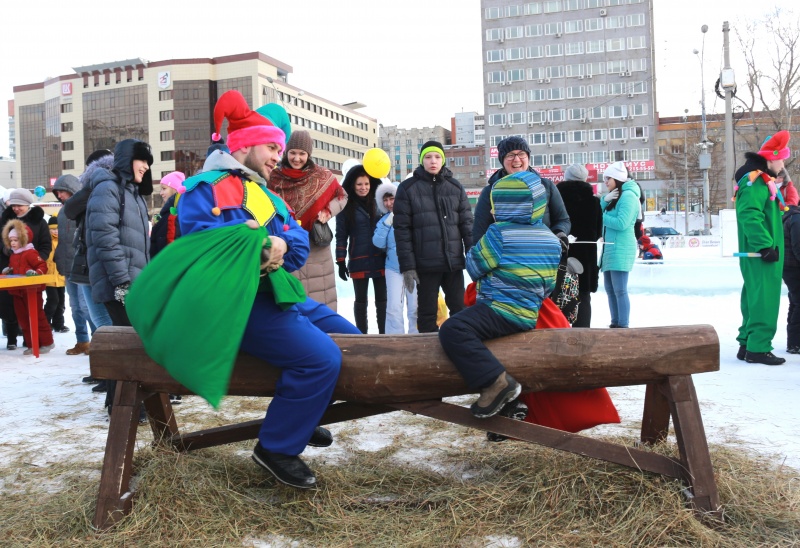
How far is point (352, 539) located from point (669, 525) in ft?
3.95

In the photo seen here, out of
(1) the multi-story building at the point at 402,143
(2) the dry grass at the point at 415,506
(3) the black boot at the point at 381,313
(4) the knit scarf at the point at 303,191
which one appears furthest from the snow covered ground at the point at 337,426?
(1) the multi-story building at the point at 402,143

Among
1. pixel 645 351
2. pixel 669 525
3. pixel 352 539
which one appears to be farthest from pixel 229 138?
pixel 669 525

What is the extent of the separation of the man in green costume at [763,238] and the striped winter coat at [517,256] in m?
3.42

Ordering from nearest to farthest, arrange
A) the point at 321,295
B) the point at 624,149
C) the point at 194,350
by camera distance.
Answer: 1. the point at 194,350
2. the point at 321,295
3. the point at 624,149

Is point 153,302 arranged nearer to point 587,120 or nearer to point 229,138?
point 229,138

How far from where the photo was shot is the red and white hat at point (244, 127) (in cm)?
304

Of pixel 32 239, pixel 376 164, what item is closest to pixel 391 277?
pixel 376 164

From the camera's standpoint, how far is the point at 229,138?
3111 mm

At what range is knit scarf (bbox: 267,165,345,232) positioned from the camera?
504 cm

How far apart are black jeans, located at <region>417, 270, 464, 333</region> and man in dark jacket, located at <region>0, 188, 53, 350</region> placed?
15.6 feet

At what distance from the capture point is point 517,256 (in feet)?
10.2

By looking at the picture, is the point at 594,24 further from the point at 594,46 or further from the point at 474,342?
the point at 474,342

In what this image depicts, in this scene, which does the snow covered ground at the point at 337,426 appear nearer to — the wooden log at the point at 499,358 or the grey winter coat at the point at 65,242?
the wooden log at the point at 499,358

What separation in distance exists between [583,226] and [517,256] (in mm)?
3749
